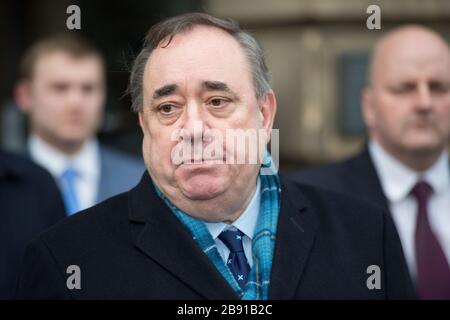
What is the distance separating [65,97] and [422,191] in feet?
6.41

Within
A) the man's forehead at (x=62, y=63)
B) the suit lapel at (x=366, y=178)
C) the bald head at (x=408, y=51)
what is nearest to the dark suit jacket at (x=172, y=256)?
the suit lapel at (x=366, y=178)

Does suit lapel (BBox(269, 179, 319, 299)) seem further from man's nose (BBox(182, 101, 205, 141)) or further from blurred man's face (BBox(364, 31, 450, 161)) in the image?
blurred man's face (BBox(364, 31, 450, 161))

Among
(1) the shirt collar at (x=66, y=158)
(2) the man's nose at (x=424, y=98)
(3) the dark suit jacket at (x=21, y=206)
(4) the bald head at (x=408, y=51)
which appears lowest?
(3) the dark suit jacket at (x=21, y=206)

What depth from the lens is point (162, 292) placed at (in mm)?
2344

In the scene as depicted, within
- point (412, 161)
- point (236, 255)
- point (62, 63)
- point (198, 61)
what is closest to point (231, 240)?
point (236, 255)

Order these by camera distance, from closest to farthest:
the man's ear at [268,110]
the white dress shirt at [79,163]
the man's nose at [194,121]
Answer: the man's nose at [194,121] < the man's ear at [268,110] < the white dress shirt at [79,163]

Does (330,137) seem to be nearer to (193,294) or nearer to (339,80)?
(339,80)

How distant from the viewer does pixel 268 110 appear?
254 cm

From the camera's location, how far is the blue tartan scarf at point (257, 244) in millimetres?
2371

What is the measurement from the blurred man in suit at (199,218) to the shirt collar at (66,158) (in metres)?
2.04

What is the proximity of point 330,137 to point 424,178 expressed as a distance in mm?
1554

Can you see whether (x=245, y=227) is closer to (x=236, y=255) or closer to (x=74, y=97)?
(x=236, y=255)

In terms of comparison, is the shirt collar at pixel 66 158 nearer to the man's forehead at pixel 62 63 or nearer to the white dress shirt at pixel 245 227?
the man's forehead at pixel 62 63

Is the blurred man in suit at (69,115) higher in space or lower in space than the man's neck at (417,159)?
higher
